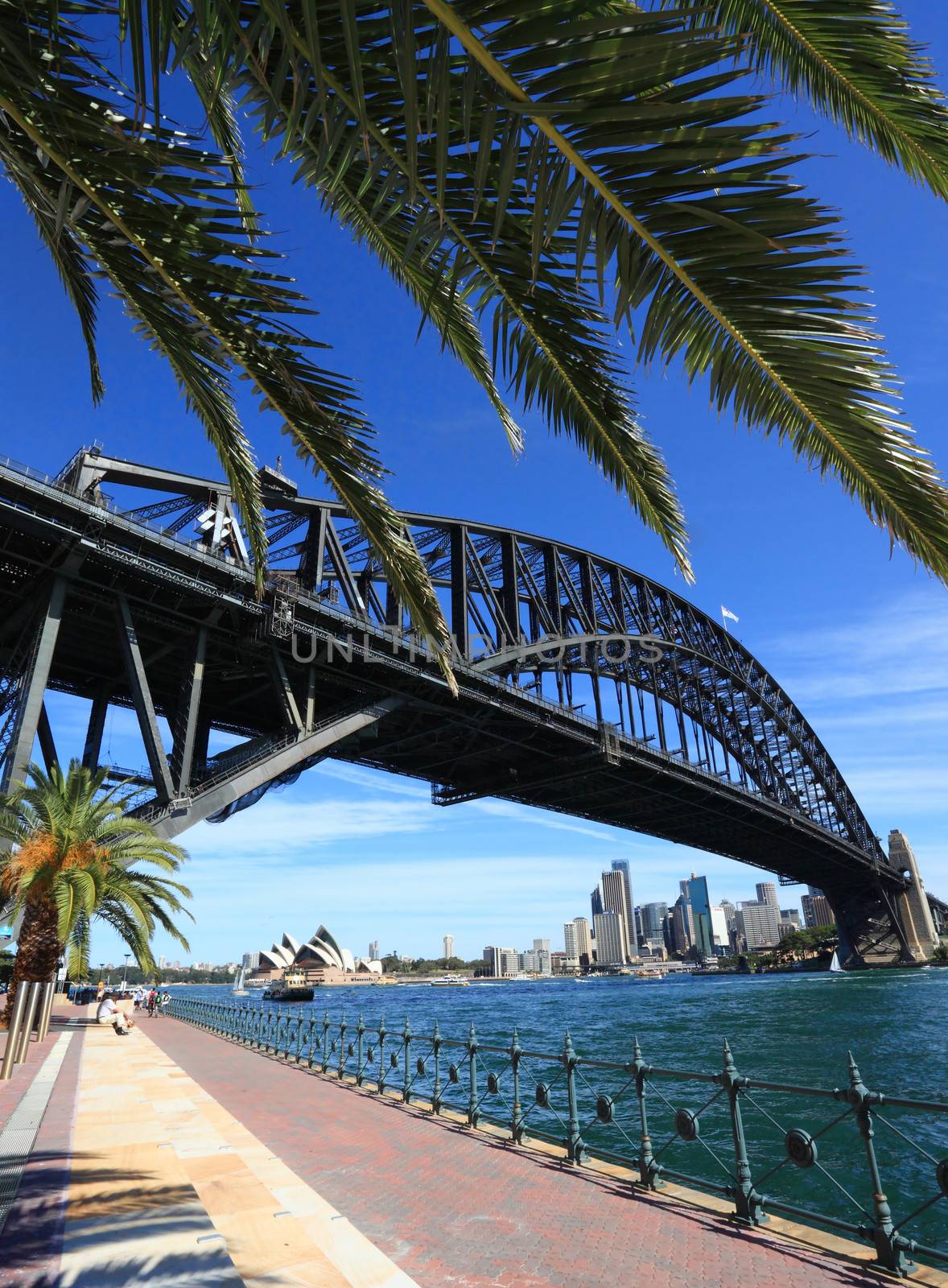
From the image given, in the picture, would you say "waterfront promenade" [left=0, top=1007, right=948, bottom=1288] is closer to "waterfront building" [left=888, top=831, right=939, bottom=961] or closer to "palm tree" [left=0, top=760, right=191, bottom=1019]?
"palm tree" [left=0, top=760, right=191, bottom=1019]

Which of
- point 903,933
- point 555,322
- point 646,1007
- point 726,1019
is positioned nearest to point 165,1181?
point 555,322

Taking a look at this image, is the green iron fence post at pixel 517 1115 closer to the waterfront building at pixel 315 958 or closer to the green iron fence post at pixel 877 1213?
the green iron fence post at pixel 877 1213

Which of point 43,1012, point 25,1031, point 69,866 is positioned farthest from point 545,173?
point 43,1012

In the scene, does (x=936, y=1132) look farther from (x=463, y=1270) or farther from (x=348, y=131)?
(x=348, y=131)

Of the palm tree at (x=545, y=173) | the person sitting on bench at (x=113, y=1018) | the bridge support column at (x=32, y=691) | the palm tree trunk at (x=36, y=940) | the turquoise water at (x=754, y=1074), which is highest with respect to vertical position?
the bridge support column at (x=32, y=691)

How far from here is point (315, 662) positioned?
105 feet

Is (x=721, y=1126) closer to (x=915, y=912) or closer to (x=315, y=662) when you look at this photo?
(x=315, y=662)

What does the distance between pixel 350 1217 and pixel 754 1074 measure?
59.4 ft

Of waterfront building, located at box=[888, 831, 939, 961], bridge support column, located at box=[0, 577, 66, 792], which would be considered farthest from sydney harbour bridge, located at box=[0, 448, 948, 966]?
waterfront building, located at box=[888, 831, 939, 961]

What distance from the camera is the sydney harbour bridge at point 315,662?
25.6 m

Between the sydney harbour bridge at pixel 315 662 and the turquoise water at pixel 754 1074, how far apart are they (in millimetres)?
9313

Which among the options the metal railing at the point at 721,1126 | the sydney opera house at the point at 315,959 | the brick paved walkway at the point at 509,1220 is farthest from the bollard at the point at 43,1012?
the sydney opera house at the point at 315,959

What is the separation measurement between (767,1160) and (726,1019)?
1231 inches

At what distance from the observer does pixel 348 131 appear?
335cm
